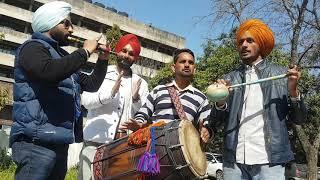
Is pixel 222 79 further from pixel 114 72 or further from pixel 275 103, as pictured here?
pixel 114 72

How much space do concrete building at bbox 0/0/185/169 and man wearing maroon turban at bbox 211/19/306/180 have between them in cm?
2641

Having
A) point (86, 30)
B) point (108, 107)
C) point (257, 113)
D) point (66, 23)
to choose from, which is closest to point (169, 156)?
point (257, 113)

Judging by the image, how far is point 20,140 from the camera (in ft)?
10.1

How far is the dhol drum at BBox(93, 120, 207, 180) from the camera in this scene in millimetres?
3307

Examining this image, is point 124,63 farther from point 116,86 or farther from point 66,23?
point 66,23

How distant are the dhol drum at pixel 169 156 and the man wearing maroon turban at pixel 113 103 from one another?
392 millimetres

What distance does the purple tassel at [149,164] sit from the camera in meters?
3.26

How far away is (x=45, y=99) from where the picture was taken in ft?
10.2

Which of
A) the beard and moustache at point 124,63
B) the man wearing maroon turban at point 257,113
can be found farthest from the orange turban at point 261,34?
the beard and moustache at point 124,63

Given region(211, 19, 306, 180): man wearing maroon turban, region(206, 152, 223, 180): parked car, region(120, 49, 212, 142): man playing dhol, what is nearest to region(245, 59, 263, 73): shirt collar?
region(211, 19, 306, 180): man wearing maroon turban

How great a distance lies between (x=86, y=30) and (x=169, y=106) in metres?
37.4

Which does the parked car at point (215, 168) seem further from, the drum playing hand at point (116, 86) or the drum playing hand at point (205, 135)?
the drum playing hand at point (205, 135)

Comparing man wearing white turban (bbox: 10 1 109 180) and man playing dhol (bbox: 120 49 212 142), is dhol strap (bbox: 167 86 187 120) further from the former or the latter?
man wearing white turban (bbox: 10 1 109 180)

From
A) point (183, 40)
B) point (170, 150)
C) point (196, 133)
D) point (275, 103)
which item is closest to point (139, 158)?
point (170, 150)
